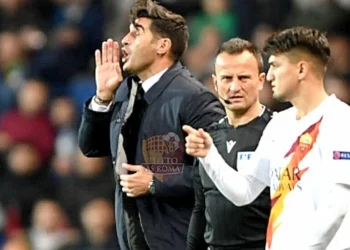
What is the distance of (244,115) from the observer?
5531mm

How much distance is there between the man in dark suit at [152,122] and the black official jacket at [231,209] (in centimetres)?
16

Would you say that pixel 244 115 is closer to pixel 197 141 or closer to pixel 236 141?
pixel 236 141

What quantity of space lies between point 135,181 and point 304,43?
43.7 inches

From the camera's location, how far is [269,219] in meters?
5.11

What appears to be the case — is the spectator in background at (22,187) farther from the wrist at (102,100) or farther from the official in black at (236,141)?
the official in black at (236,141)

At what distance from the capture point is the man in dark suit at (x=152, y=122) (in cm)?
573

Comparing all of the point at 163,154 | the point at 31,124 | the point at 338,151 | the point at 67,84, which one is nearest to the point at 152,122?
the point at 163,154

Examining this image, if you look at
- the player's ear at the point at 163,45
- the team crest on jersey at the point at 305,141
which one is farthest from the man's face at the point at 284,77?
the player's ear at the point at 163,45

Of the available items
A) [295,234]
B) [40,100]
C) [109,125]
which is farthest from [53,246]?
[295,234]

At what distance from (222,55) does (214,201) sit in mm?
629

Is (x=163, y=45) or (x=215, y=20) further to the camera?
(x=215, y=20)

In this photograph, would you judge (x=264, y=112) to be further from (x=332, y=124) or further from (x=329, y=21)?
(x=329, y=21)

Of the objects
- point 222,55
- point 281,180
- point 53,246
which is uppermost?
point 222,55

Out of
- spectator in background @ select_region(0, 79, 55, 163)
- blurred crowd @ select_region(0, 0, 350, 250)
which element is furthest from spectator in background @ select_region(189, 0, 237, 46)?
spectator in background @ select_region(0, 79, 55, 163)
